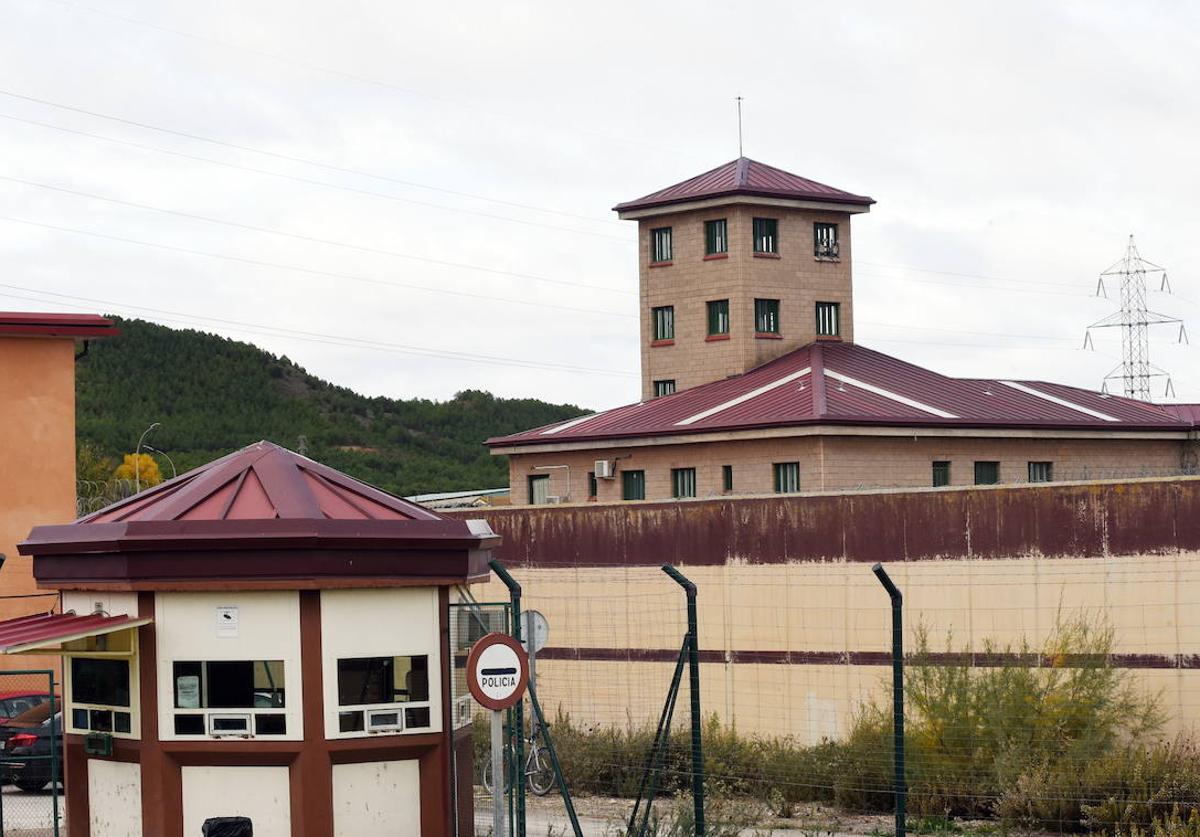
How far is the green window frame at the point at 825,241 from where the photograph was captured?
5022cm

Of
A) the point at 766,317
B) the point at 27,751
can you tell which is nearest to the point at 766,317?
the point at 766,317

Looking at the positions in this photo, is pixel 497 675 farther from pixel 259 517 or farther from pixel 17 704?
pixel 17 704

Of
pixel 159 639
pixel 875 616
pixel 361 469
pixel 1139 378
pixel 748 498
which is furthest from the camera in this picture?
pixel 361 469

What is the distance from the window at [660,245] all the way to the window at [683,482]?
31.4 feet

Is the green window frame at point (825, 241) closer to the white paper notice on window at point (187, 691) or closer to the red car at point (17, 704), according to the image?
the red car at point (17, 704)

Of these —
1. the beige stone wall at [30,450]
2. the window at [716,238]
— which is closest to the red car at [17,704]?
the beige stone wall at [30,450]

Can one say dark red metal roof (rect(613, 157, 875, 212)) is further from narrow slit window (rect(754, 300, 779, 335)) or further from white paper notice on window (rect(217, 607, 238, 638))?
white paper notice on window (rect(217, 607, 238, 638))

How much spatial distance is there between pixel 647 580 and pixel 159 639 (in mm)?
14731

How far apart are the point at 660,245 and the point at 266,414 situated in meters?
58.0

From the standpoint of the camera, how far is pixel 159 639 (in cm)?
1636

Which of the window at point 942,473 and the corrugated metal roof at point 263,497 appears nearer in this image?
the corrugated metal roof at point 263,497

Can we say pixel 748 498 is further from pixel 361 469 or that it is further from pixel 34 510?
pixel 361 469

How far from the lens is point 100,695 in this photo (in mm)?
16984

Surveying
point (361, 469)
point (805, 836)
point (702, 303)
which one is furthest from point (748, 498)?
point (361, 469)
